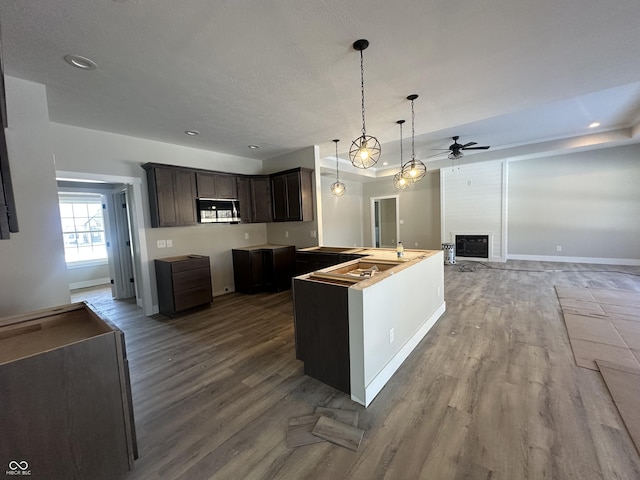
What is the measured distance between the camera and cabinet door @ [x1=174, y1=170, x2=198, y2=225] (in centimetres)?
420

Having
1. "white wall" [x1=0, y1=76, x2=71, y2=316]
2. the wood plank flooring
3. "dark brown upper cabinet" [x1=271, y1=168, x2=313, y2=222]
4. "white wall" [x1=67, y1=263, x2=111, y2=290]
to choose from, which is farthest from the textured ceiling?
"white wall" [x1=67, y1=263, x2=111, y2=290]

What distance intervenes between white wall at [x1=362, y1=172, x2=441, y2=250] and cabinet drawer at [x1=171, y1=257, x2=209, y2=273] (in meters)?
6.71

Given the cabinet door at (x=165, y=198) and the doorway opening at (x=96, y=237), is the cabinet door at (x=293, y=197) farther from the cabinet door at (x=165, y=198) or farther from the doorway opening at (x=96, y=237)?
the doorway opening at (x=96, y=237)

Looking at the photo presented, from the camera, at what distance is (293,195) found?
4941 mm

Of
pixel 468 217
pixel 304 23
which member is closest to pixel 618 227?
pixel 468 217

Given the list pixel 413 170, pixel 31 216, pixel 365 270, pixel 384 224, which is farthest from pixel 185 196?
pixel 384 224

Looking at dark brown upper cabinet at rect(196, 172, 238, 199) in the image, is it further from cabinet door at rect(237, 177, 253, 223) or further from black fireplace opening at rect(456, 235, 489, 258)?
black fireplace opening at rect(456, 235, 489, 258)

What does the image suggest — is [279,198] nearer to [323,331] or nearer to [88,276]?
[323,331]

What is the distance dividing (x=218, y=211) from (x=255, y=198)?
0.83 m

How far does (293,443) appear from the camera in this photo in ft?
5.36

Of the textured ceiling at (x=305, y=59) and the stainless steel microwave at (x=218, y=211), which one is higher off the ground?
the textured ceiling at (x=305, y=59)

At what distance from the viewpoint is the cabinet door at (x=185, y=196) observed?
420 centimetres

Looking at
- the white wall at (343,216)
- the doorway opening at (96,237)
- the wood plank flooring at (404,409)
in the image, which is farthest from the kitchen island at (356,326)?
the white wall at (343,216)

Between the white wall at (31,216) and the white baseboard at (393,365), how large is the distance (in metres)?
2.97
